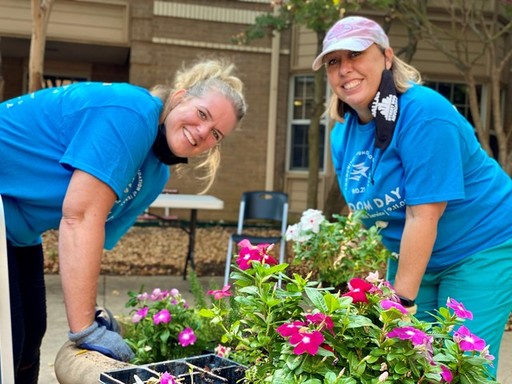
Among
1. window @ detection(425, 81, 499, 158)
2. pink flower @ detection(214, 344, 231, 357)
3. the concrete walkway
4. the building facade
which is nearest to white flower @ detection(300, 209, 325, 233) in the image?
the concrete walkway

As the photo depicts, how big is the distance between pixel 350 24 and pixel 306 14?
6.25 m

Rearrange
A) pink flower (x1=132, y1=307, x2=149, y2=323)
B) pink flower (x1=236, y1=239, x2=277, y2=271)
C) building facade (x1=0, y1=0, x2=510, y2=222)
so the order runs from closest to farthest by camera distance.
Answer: pink flower (x1=236, y1=239, x2=277, y2=271) → pink flower (x1=132, y1=307, x2=149, y2=323) → building facade (x1=0, y1=0, x2=510, y2=222)

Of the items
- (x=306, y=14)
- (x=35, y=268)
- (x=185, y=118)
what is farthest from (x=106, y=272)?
(x=185, y=118)

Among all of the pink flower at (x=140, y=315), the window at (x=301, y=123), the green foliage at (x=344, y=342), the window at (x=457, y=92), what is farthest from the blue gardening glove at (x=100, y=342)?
the window at (x=457, y=92)

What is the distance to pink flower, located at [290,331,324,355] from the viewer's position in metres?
1.21

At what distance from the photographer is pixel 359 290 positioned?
1.37 m

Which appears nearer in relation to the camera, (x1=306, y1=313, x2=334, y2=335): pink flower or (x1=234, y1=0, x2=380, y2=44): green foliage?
(x1=306, y1=313, x2=334, y2=335): pink flower

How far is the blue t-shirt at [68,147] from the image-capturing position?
186 cm

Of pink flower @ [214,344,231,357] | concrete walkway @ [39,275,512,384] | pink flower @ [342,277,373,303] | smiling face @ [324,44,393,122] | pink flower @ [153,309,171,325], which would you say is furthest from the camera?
concrete walkway @ [39,275,512,384]

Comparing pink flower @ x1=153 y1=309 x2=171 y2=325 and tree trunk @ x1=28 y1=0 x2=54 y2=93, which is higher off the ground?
tree trunk @ x1=28 y1=0 x2=54 y2=93

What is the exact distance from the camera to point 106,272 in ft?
25.9

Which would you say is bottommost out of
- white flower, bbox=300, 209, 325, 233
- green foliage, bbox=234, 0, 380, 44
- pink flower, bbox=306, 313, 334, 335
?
white flower, bbox=300, 209, 325, 233

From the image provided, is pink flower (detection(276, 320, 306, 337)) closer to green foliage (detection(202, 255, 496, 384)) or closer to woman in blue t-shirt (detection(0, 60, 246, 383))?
green foliage (detection(202, 255, 496, 384))

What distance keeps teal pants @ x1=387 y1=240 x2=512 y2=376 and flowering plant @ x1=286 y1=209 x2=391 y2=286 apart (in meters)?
0.67
